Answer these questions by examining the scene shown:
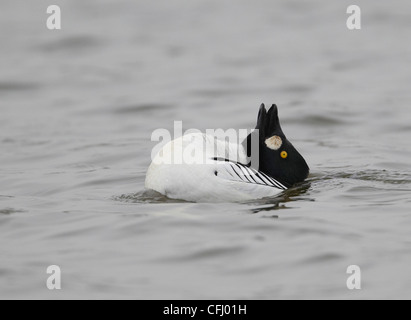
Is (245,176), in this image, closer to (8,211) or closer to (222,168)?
(222,168)

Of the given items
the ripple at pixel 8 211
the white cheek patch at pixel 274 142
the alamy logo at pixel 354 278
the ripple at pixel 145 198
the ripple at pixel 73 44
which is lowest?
the alamy logo at pixel 354 278

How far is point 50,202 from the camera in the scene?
31.7 feet

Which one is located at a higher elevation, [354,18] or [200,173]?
[354,18]

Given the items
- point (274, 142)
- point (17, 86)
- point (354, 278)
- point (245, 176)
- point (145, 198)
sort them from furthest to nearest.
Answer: point (17, 86)
point (274, 142)
point (145, 198)
point (245, 176)
point (354, 278)

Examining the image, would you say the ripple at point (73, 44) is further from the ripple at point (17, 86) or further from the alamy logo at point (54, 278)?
the alamy logo at point (54, 278)

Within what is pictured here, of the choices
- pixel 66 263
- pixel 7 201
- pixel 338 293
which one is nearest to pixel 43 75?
pixel 7 201

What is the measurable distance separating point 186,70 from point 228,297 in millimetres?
11790

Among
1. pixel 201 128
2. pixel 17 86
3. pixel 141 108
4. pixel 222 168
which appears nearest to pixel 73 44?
pixel 17 86

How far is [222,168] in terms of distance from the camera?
8703mm

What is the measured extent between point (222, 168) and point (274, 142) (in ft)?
2.99

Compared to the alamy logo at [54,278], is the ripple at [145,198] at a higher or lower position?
higher

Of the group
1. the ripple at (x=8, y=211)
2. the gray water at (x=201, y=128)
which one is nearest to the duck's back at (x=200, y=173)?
the gray water at (x=201, y=128)

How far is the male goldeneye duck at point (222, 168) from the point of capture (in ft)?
28.3

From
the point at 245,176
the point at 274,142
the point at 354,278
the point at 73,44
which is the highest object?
the point at 73,44
